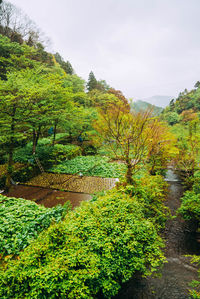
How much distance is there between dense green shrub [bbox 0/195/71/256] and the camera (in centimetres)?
332

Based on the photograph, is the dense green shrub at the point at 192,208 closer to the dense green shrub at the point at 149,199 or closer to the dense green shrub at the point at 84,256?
the dense green shrub at the point at 149,199

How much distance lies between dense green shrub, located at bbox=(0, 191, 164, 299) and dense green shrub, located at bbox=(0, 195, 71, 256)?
64 centimetres

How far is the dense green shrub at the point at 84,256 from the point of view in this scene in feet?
7.32

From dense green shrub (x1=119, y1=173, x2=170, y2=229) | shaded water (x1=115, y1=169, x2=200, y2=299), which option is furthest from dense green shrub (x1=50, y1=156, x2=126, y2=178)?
shaded water (x1=115, y1=169, x2=200, y2=299)

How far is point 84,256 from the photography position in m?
2.69

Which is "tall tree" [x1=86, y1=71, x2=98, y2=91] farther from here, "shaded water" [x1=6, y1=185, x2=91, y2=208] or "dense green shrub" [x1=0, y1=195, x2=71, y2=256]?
"dense green shrub" [x1=0, y1=195, x2=71, y2=256]

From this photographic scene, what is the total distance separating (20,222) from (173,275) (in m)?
4.55

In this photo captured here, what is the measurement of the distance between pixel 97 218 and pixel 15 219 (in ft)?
7.20

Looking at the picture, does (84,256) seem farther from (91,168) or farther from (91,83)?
(91,83)

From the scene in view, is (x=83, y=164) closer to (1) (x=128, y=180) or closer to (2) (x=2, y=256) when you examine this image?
(1) (x=128, y=180)

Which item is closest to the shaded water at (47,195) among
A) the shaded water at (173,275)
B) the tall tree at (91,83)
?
the shaded water at (173,275)

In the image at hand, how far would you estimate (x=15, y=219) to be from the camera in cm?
385

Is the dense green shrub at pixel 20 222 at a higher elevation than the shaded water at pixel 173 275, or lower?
higher

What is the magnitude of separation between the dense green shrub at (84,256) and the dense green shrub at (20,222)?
64cm
